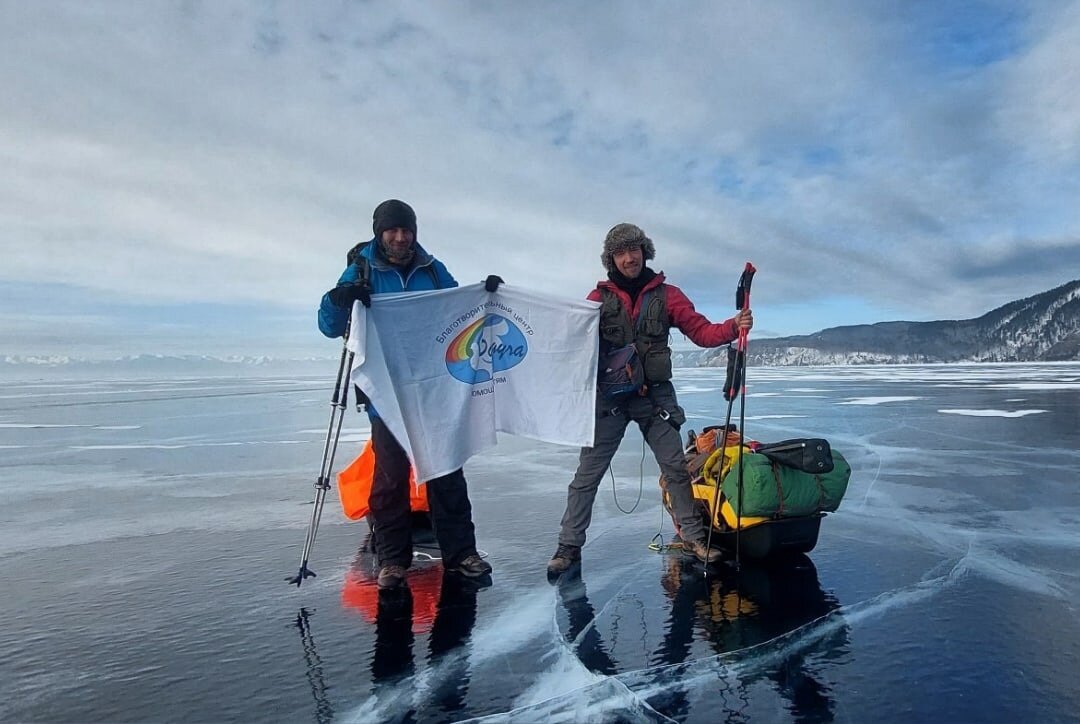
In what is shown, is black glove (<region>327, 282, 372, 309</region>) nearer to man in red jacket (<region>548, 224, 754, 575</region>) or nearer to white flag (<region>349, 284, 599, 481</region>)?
white flag (<region>349, 284, 599, 481</region>)

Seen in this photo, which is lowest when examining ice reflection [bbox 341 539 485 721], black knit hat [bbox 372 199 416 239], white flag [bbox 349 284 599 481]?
ice reflection [bbox 341 539 485 721]

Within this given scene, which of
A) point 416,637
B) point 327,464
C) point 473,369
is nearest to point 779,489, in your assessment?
point 473,369

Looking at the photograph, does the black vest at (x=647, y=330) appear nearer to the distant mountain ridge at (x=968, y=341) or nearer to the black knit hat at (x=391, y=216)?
the black knit hat at (x=391, y=216)

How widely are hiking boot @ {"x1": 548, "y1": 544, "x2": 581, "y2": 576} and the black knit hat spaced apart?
8.49 ft

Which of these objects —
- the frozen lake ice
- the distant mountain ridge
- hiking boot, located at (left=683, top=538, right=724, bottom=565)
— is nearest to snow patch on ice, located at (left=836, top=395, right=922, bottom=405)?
the frozen lake ice

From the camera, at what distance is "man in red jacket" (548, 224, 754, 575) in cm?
473

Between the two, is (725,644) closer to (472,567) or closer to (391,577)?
(472,567)

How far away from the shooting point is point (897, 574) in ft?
13.7

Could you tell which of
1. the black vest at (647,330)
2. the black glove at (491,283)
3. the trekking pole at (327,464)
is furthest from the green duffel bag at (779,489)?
the trekking pole at (327,464)

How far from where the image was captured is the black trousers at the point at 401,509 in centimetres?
443

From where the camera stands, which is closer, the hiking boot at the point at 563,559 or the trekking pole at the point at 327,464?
the trekking pole at the point at 327,464

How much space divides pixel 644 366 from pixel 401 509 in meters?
2.07

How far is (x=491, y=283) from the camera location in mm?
4789

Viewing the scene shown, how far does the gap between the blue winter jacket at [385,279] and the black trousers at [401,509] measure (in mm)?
750
